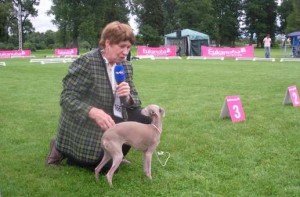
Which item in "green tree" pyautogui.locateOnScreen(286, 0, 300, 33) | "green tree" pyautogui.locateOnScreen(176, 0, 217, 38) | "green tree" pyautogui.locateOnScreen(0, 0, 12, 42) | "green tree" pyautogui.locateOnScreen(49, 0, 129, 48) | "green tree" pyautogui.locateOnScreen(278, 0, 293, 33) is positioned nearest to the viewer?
"green tree" pyautogui.locateOnScreen(0, 0, 12, 42)

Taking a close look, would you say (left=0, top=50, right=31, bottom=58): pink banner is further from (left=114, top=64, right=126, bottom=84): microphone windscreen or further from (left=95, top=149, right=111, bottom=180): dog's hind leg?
(left=114, top=64, right=126, bottom=84): microphone windscreen

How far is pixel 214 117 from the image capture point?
741 centimetres

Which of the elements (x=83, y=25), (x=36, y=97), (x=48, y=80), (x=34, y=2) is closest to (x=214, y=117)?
(x=36, y=97)

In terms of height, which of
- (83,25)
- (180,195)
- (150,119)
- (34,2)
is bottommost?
(180,195)

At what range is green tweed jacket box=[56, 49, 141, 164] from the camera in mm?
4031

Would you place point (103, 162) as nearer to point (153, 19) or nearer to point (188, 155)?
point (188, 155)

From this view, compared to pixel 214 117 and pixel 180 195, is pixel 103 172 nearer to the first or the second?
pixel 180 195

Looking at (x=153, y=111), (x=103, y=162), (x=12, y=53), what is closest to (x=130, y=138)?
(x=153, y=111)

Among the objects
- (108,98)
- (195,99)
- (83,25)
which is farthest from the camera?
(83,25)

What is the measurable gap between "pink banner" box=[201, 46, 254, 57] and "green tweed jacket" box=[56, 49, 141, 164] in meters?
27.0

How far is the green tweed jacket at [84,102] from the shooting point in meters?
4.03

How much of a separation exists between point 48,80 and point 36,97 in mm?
4435

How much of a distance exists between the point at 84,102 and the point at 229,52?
27899mm

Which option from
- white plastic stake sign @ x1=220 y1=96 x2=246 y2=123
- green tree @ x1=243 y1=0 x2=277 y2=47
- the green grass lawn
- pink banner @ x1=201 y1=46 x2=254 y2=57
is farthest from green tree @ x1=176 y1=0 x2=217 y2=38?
white plastic stake sign @ x1=220 y1=96 x2=246 y2=123
